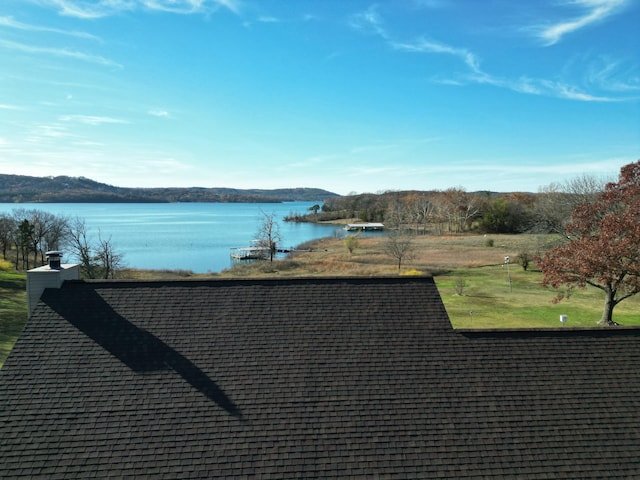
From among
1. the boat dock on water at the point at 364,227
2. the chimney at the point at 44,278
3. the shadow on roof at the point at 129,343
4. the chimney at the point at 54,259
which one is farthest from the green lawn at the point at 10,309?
the boat dock on water at the point at 364,227

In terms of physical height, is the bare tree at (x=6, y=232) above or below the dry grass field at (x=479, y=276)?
above

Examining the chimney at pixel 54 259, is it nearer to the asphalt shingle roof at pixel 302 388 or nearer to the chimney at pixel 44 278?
the chimney at pixel 44 278

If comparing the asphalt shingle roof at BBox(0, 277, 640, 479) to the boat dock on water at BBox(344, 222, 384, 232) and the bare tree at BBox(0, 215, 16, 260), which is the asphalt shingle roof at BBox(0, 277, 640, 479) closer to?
the bare tree at BBox(0, 215, 16, 260)

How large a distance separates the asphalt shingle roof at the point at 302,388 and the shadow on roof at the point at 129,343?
0.03 m

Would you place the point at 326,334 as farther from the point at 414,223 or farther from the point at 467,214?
the point at 414,223

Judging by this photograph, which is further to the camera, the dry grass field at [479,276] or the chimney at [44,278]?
the dry grass field at [479,276]

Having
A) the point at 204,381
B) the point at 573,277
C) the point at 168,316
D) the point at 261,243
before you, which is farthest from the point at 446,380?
the point at 261,243

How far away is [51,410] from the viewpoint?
722 centimetres

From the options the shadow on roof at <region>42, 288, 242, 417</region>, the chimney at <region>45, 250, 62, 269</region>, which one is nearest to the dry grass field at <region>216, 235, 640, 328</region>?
the shadow on roof at <region>42, 288, 242, 417</region>

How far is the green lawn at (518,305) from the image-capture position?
23.4 meters

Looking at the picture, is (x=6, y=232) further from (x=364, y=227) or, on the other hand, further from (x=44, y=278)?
(x=364, y=227)

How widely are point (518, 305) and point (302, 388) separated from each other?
24129 millimetres

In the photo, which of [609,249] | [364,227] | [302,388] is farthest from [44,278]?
[364,227]

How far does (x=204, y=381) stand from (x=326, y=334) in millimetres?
2468
